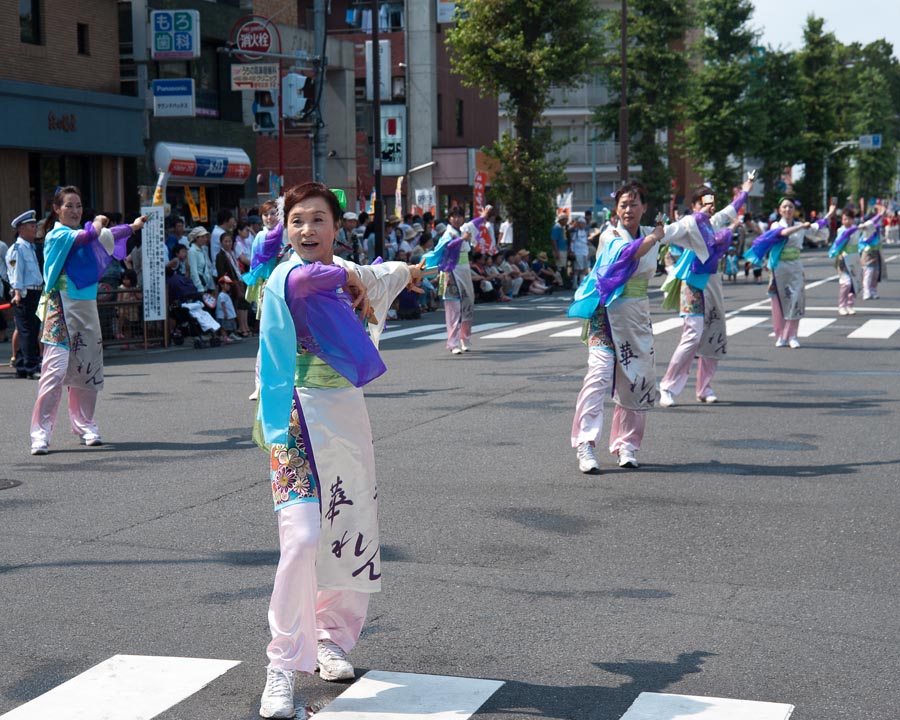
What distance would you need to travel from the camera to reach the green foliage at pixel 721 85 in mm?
54469

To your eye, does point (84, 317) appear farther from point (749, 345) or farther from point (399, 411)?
point (749, 345)

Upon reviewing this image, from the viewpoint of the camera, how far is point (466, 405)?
40.0 feet

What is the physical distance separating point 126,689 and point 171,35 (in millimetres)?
24882

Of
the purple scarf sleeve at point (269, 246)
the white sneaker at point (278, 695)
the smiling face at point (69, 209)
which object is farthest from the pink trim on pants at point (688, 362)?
the white sneaker at point (278, 695)

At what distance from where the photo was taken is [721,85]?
55.2 meters

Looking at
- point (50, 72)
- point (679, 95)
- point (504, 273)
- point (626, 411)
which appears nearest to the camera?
point (626, 411)

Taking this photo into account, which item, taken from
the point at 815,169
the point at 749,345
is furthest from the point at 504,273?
the point at 815,169

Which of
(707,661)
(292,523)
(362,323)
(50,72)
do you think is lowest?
(707,661)

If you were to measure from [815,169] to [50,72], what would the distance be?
174ft

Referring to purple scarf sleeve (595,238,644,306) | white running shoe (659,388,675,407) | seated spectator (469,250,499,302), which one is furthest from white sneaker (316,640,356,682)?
seated spectator (469,250,499,302)

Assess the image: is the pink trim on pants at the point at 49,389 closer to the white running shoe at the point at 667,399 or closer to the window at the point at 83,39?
the white running shoe at the point at 667,399

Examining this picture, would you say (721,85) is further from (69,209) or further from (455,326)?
(69,209)

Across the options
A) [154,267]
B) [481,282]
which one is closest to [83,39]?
[481,282]

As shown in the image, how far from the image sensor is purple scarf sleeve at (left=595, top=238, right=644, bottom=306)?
8.48 m
